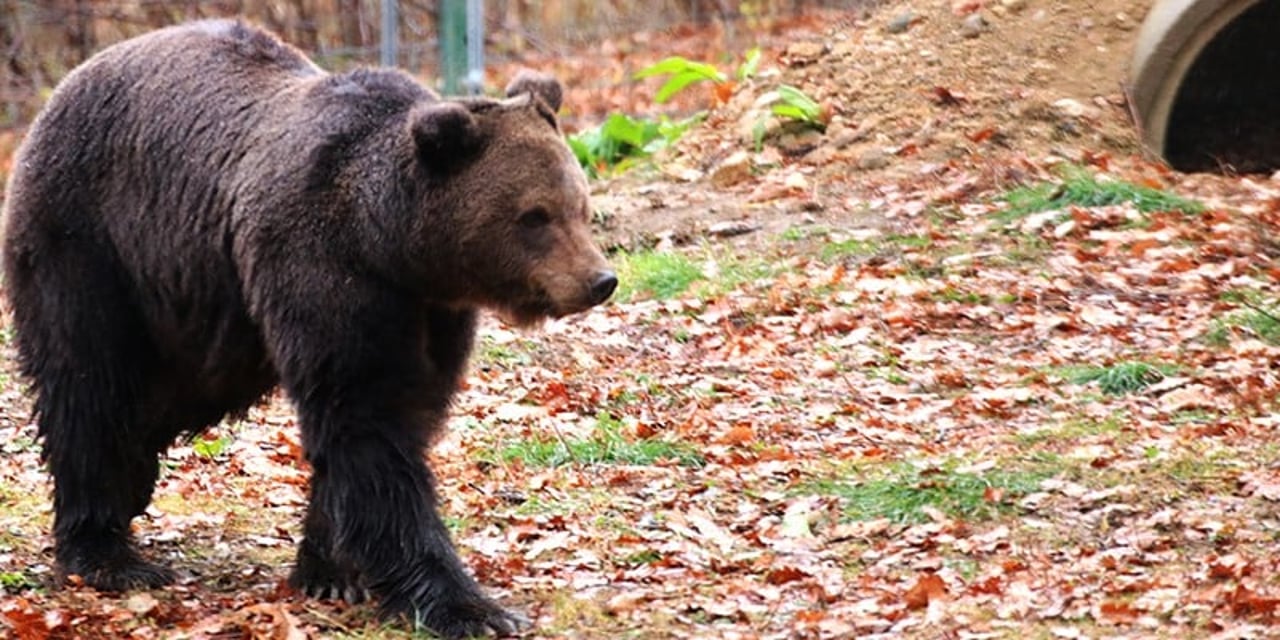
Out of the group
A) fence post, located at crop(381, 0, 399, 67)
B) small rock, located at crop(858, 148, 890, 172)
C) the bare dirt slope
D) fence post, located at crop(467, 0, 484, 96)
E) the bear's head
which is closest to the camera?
the bear's head

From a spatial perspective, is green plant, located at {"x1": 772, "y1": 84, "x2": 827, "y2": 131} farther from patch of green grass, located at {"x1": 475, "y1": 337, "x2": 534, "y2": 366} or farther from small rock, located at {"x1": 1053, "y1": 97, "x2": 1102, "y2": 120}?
patch of green grass, located at {"x1": 475, "y1": 337, "x2": 534, "y2": 366}

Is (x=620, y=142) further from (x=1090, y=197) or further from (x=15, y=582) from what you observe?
(x=15, y=582)

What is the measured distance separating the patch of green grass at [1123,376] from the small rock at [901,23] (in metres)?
4.76

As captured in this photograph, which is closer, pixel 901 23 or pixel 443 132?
pixel 443 132

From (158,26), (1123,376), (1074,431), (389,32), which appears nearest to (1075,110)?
(1123,376)

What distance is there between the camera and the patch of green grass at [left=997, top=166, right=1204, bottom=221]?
36.1 feet

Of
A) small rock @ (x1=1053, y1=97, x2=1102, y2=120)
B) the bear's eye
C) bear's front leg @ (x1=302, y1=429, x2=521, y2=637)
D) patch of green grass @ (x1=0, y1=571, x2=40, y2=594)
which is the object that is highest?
the bear's eye

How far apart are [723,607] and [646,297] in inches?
182

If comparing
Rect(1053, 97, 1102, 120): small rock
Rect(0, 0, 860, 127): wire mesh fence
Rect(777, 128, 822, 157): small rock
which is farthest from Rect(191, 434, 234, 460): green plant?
Rect(0, 0, 860, 127): wire mesh fence

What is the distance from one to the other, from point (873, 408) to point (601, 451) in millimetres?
1281

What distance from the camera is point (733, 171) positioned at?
1249 centimetres

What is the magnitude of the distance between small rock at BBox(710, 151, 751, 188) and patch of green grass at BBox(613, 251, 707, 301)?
45.7 inches

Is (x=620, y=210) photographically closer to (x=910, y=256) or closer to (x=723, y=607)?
(x=910, y=256)

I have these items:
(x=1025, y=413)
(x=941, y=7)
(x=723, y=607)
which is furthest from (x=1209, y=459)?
(x=941, y=7)
